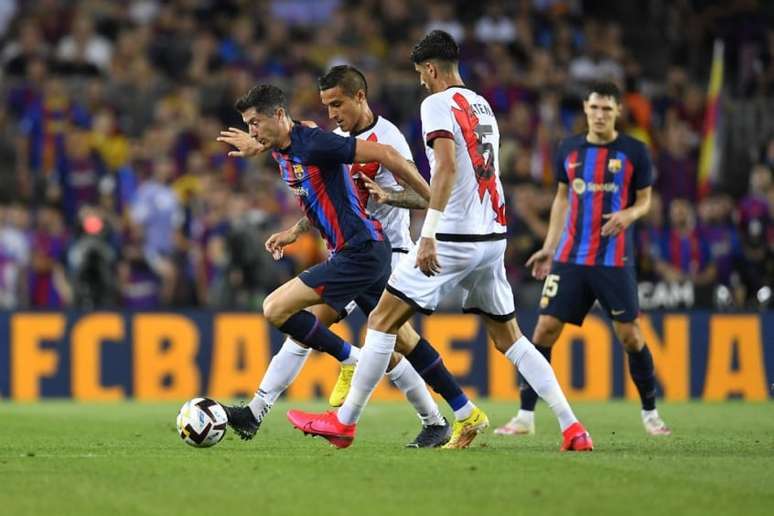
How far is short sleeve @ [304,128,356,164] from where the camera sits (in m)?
9.03

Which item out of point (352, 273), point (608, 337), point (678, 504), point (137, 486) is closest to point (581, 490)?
point (678, 504)

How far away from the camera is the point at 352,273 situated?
31.1ft

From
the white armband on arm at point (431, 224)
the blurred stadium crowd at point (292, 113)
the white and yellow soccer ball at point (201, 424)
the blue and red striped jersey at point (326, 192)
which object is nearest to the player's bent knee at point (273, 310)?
the blue and red striped jersey at point (326, 192)

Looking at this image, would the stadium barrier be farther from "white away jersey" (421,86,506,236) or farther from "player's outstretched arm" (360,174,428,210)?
"white away jersey" (421,86,506,236)

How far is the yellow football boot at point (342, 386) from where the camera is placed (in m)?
10.0

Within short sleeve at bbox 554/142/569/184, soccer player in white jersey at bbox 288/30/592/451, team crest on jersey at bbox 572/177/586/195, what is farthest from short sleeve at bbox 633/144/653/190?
soccer player in white jersey at bbox 288/30/592/451

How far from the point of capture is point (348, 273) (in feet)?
31.1

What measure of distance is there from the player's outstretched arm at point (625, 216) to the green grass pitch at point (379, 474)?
55.8 inches

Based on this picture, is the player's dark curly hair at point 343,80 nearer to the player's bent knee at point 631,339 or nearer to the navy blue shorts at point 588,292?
the navy blue shorts at point 588,292

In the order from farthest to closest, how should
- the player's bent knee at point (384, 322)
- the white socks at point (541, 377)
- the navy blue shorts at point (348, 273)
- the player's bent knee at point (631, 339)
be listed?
the player's bent knee at point (631, 339) → the navy blue shorts at point (348, 273) → the white socks at point (541, 377) → the player's bent knee at point (384, 322)

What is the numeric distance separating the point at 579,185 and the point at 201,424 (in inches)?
141

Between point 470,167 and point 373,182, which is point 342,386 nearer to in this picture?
point 373,182

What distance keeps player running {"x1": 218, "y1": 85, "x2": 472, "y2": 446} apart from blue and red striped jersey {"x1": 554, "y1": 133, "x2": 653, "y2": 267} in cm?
202

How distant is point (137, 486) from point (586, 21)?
17321 mm
